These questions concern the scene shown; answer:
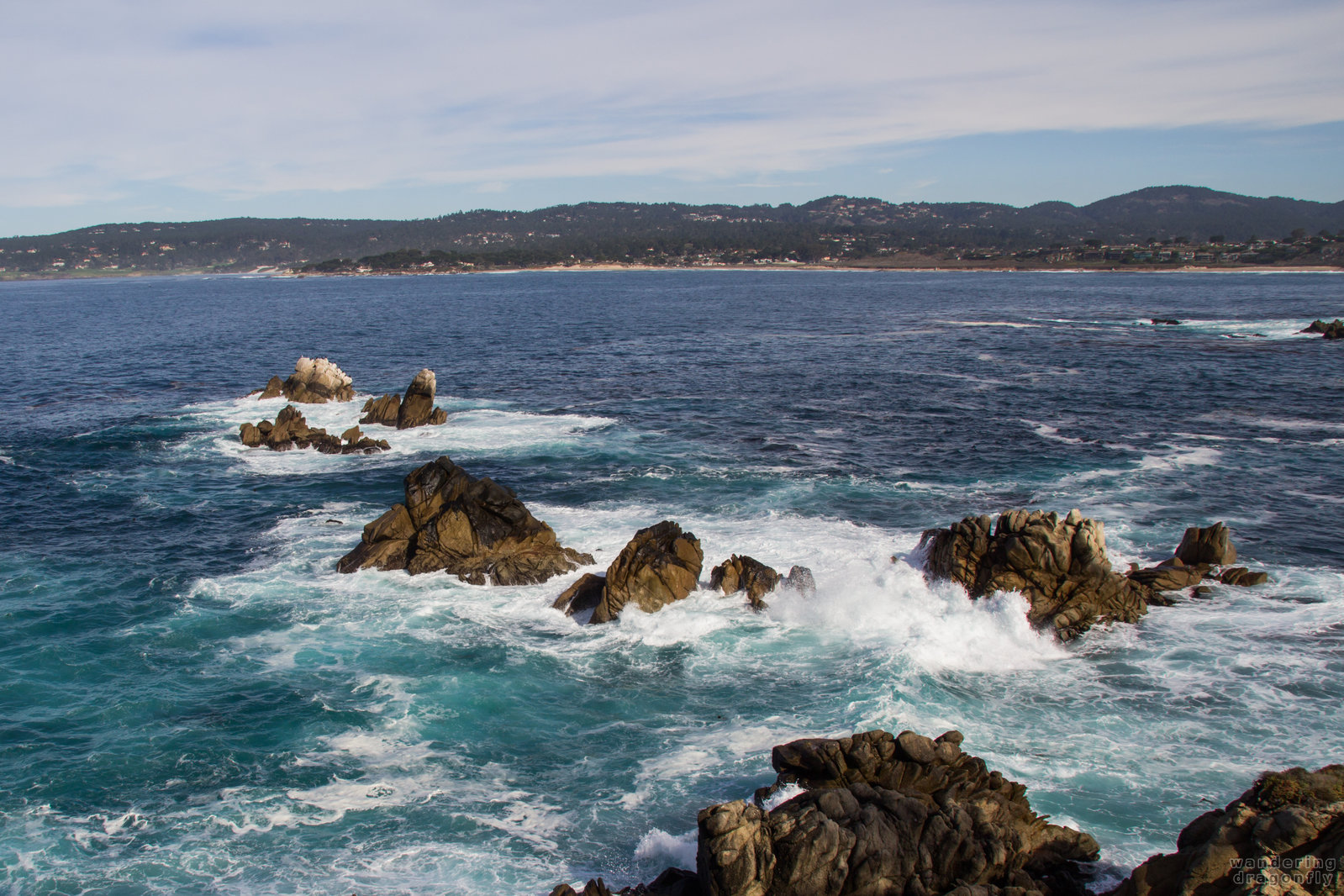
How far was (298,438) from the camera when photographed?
160 ft

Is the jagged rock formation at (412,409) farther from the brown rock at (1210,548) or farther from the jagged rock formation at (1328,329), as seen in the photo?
the jagged rock formation at (1328,329)

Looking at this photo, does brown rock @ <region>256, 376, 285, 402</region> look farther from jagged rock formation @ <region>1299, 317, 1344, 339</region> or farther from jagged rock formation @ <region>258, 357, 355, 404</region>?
jagged rock formation @ <region>1299, 317, 1344, 339</region>

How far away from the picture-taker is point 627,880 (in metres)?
16.1

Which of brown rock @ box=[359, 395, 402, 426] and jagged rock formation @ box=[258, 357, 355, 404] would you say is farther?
jagged rock formation @ box=[258, 357, 355, 404]

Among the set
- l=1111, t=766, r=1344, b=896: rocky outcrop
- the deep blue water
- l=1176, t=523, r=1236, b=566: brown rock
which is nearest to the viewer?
l=1111, t=766, r=1344, b=896: rocky outcrop

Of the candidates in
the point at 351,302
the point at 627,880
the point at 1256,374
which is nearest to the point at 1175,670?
the point at 627,880

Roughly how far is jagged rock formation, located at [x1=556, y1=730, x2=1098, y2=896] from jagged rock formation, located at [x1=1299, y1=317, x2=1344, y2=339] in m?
94.2

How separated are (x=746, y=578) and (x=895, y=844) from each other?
1435 centimetres

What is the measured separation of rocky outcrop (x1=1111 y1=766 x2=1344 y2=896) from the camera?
11.4 metres

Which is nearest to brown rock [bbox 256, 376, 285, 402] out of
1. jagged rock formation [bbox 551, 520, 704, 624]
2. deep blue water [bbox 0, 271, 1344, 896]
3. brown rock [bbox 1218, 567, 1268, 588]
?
deep blue water [bbox 0, 271, 1344, 896]

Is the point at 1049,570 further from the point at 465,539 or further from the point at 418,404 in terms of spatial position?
the point at 418,404

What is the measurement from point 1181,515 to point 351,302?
156711mm

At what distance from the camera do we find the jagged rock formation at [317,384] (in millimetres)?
59875

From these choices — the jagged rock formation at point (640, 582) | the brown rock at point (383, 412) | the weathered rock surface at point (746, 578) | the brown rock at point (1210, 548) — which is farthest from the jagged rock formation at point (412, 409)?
the brown rock at point (1210, 548)
